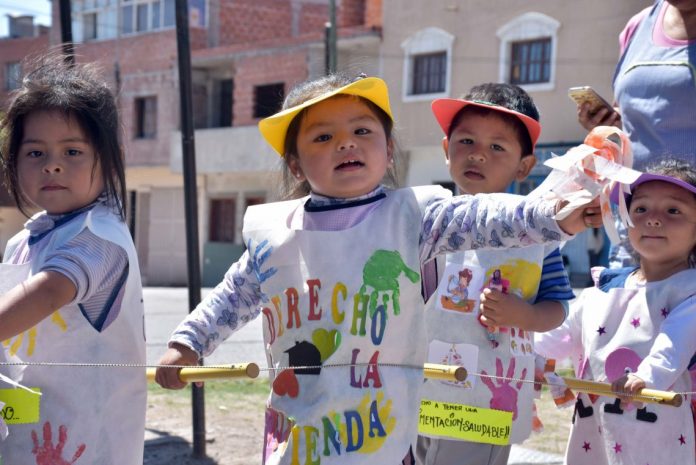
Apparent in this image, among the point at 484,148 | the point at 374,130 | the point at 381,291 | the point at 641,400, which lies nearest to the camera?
the point at 381,291

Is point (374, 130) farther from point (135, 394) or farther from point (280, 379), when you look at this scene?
point (135, 394)

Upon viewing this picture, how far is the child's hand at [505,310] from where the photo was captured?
285cm

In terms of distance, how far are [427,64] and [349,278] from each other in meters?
21.0

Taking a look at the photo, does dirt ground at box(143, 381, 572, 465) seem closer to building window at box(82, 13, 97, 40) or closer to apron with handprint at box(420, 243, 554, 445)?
apron with handprint at box(420, 243, 554, 445)

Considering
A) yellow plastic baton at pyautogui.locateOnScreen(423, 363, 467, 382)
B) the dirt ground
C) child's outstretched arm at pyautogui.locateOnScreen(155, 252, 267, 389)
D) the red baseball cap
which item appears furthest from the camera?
the dirt ground

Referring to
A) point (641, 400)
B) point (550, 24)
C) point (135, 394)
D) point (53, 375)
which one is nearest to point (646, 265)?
point (641, 400)

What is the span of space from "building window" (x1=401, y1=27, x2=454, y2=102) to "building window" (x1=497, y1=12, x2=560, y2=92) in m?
1.36

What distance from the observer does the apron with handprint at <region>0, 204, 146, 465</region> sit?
8.42 ft

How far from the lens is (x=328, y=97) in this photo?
2.49 metres

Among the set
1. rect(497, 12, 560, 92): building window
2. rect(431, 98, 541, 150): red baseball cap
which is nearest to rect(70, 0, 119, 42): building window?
rect(497, 12, 560, 92): building window

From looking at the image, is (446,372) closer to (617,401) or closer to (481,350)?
(481,350)

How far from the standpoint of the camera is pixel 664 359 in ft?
9.33

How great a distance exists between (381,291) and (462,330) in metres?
0.71

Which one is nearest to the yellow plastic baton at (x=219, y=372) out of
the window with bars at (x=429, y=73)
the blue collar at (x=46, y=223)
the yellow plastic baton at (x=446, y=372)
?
the yellow plastic baton at (x=446, y=372)
